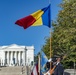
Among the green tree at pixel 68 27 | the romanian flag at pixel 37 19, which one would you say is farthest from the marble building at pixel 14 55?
the romanian flag at pixel 37 19

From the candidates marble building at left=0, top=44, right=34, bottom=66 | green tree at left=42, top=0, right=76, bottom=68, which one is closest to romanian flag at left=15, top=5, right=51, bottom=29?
green tree at left=42, top=0, right=76, bottom=68

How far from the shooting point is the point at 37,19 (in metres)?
13.5

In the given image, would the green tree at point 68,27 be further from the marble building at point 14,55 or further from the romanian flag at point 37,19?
the marble building at point 14,55

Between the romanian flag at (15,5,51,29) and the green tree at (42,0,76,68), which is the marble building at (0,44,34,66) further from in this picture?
the romanian flag at (15,5,51,29)

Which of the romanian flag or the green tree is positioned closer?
the romanian flag

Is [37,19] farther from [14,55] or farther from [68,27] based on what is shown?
[14,55]

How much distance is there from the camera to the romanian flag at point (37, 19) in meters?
13.3

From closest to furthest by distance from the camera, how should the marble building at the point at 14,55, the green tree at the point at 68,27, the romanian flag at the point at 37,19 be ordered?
1. the romanian flag at the point at 37,19
2. the green tree at the point at 68,27
3. the marble building at the point at 14,55

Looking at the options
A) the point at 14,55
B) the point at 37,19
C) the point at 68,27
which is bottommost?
the point at 37,19

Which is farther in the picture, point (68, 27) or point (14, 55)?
point (14, 55)

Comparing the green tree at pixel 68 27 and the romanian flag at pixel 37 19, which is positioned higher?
the green tree at pixel 68 27

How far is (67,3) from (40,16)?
29.5 meters

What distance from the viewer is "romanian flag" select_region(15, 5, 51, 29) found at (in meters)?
13.3

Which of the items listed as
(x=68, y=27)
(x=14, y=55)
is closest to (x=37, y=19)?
(x=68, y=27)
